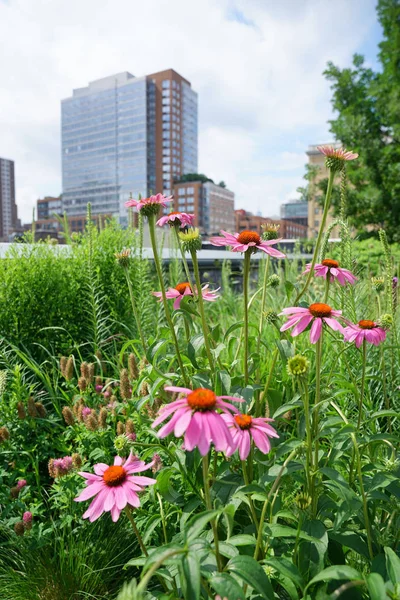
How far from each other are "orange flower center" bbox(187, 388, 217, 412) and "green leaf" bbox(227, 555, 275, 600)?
28 centimetres

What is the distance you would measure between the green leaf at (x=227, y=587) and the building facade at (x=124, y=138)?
9906 centimetres

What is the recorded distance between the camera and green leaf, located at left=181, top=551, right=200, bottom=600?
65 cm

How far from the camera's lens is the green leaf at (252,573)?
2.40ft

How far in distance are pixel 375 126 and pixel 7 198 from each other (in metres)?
113

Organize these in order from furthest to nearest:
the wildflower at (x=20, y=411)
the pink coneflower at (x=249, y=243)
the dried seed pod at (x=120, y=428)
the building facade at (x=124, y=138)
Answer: the building facade at (x=124, y=138), the wildflower at (x=20, y=411), the dried seed pod at (x=120, y=428), the pink coneflower at (x=249, y=243)

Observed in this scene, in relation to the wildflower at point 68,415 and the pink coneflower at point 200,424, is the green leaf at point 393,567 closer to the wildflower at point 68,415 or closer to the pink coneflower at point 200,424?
the pink coneflower at point 200,424

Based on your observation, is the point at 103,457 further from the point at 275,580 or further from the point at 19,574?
the point at 275,580

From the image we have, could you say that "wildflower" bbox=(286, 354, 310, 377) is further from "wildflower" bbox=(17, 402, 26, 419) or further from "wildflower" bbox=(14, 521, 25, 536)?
"wildflower" bbox=(17, 402, 26, 419)

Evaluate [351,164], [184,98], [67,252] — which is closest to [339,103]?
[351,164]

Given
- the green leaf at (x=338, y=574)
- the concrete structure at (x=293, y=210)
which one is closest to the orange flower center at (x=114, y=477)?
the green leaf at (x=338, y=574)

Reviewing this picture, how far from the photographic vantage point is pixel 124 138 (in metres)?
104

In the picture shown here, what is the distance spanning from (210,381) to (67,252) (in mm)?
2371

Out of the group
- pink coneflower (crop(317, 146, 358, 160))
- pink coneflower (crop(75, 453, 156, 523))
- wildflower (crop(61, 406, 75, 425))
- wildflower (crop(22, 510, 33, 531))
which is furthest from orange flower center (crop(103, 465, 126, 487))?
pink coneflower (crop(317, 146, 358, 160))

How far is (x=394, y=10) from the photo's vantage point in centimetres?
1077
